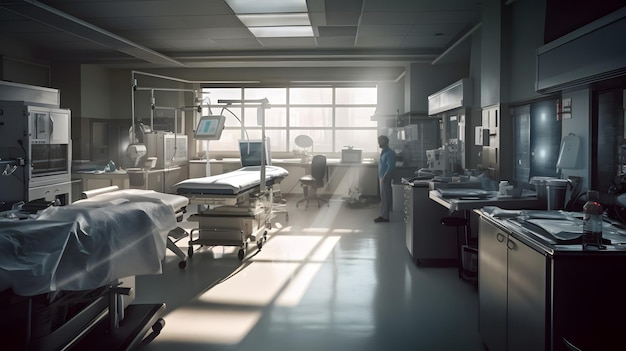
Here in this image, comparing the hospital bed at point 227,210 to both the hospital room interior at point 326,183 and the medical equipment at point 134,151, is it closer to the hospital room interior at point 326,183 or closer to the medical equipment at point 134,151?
the hospital room interior at point 326,183

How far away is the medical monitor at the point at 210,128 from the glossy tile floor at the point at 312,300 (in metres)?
1.37

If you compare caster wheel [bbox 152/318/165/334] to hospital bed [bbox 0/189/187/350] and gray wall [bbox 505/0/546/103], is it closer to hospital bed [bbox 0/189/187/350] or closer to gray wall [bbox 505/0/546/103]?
hospital bed [bbox 0/189/187/350]

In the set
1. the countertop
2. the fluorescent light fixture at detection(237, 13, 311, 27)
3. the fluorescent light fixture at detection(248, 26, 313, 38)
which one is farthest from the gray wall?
the fluorescent light fixture at detection(248, 26, 313, 38)

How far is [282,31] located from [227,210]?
3343 mm

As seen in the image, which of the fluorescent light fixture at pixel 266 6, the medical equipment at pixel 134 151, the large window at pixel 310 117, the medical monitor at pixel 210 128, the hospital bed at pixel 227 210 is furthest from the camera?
the large window at pixel 310 117

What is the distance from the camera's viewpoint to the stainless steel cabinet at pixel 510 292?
202cm

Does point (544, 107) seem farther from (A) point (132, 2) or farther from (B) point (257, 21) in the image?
(A) point (132, 2)

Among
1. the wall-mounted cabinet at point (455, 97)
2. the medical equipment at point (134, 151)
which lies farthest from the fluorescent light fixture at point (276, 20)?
the medical equipment at point (134, 151)

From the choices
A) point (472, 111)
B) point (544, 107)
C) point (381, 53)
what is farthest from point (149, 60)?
point (544, 107)

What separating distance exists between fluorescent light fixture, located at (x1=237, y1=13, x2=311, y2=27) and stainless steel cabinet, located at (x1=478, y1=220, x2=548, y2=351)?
4637mm

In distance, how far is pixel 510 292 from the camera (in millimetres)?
2367

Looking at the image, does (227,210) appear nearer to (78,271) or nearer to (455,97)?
(455,97)

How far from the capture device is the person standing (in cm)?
748

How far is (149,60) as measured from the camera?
9.02 metres
